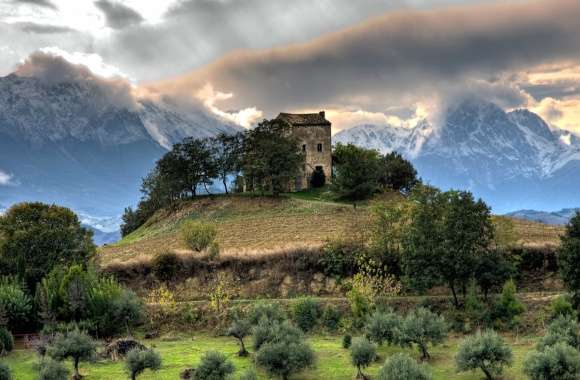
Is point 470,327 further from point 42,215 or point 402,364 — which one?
point 42,215

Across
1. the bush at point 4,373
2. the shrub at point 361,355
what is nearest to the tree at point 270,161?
the shrub at point 361,355

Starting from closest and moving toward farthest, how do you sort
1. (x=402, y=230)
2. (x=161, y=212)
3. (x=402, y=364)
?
1. (x=402, y=364)
2. (x=402, y=230)
3. (x=161, y=212)

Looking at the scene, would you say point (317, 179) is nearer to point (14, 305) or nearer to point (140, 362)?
point (14, 305)

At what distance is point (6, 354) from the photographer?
4981 cm

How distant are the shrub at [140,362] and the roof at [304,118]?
8056 cm

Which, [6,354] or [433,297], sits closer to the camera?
→ [6,354]

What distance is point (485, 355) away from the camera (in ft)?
118

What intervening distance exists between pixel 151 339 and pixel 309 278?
55.5ft

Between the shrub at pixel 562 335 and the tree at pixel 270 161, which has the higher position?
the tree at pixel 270 161

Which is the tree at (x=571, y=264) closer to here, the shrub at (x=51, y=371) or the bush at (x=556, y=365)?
the bush at (x=556, y=365)

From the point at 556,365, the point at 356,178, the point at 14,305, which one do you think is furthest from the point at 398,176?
the point at 556,365

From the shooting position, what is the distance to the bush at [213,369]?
118 ft

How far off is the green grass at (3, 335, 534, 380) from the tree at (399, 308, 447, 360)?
1119mm

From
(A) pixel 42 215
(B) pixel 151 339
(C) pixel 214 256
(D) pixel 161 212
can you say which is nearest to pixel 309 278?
(C) pixel 214 256
